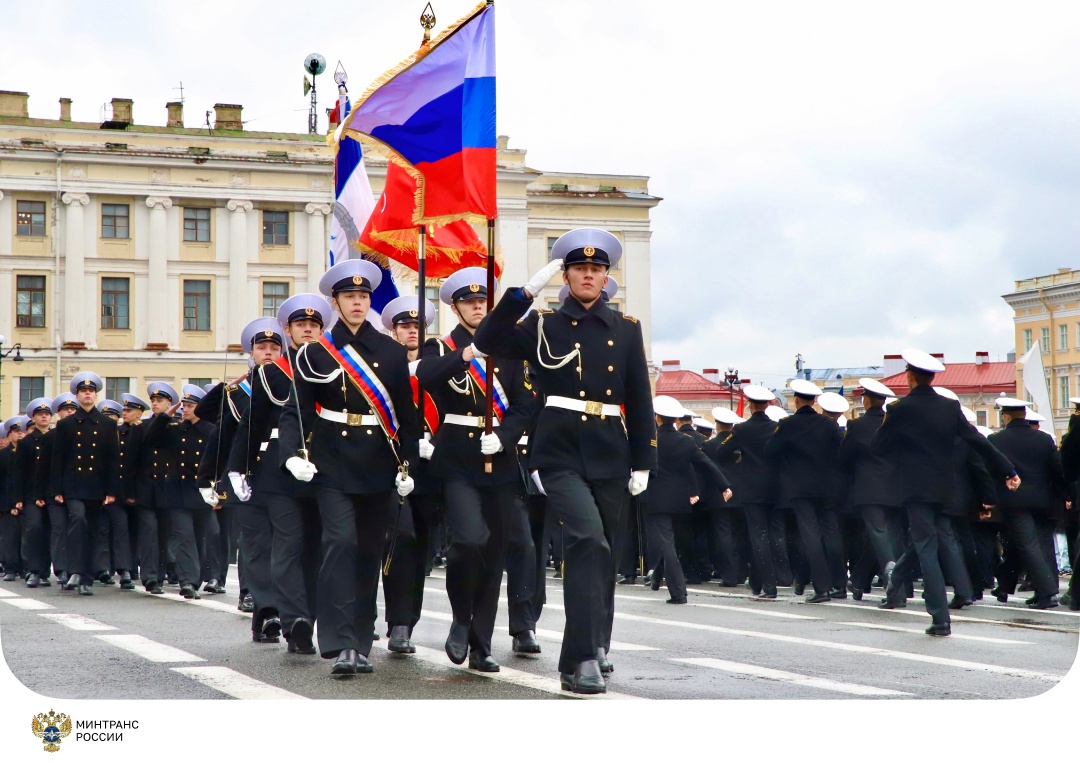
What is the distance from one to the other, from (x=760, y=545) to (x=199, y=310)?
8105 millimetres

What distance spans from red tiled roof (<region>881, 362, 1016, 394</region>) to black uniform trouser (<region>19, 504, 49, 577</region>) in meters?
9.81

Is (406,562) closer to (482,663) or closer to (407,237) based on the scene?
(482,663)

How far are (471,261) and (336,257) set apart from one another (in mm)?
1562

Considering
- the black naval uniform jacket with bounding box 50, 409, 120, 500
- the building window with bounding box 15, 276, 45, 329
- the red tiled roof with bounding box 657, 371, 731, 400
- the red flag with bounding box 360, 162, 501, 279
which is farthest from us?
the building window with bounding box 15, 276, 45, 329

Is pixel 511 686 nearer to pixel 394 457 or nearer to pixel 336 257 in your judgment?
pixel 394 457

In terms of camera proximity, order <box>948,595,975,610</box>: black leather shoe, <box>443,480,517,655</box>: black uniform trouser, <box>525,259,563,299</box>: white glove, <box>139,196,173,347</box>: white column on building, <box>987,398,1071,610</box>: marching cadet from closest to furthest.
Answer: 1. <box>525,259,563,299</box>: white glove
2. <box>443,480,517,655</box>: black uniform trouser
3. <box>948,595,975,610</box>: black leather shoe
4. <box>987,398,1071,610</box>: marching cadet
5. <box>139,196,173,347</box>: white column on building

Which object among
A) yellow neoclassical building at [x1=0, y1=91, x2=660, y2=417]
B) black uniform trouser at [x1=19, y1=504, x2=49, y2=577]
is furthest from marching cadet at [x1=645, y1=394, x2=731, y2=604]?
black uniform trouser at [x1=19, y1=504, x2=49, y2=577]

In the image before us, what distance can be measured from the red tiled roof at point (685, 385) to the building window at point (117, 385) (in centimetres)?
881

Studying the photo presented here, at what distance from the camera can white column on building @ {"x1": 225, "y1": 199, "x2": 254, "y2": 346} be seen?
49.5 feet

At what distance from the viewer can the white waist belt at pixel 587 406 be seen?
26.1 ft

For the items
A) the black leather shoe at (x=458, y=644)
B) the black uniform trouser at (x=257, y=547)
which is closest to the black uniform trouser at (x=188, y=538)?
the black uniform trouser at (x=257, y=547)

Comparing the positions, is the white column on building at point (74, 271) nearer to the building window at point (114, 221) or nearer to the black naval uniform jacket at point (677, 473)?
the building window at point (114, 221)

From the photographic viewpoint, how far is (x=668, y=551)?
14680 mm

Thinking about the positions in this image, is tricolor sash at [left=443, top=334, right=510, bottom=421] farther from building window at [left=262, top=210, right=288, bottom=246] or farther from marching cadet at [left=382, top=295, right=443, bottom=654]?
building window at [left=262, top=210, right=288, bottom=246]
